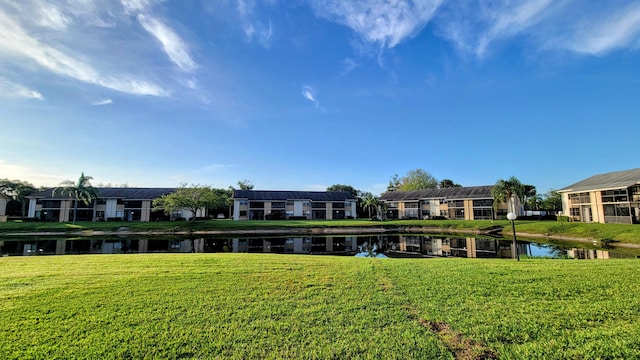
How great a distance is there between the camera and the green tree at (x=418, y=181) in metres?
89.8

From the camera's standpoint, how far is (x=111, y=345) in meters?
4.54

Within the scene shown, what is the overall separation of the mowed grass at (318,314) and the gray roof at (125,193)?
55.9 meters

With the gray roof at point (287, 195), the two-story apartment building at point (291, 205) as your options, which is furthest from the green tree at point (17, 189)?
the two-story apartment building at point (291, 205)

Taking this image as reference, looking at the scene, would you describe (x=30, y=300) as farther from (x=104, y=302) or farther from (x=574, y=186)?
(x=574, y=186)

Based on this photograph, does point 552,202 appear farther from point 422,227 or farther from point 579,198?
point 422,227

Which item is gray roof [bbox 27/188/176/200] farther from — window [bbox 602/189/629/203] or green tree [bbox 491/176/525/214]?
window [bbox 602/189/629/203]

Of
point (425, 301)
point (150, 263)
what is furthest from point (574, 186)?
point (150, 263)

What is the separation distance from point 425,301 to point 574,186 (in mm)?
52352

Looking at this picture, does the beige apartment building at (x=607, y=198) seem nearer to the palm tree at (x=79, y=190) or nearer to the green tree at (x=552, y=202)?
the green tree at (x=552, y=202)

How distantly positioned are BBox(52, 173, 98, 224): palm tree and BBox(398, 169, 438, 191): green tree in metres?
75.3

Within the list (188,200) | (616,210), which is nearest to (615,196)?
(616,210)

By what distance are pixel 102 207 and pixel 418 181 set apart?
254ft

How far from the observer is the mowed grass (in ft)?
14.7

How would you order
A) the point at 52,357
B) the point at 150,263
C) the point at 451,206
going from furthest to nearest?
the point at 451,206, the point at 150,263, the point at 52,357
